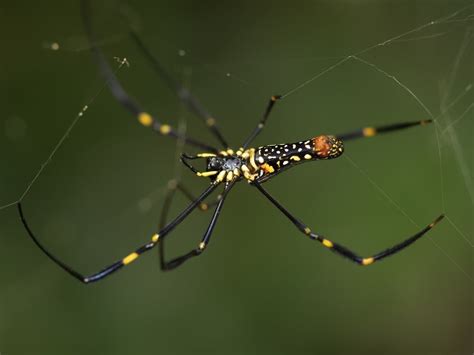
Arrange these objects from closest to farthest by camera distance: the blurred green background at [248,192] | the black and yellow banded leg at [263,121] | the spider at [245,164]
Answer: the spider at [245,164] → the black and yellow banded leg at [263,121] → the blurred green background at [248,192]

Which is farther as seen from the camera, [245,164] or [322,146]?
[245,164]

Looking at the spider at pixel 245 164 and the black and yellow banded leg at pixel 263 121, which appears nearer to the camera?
the spider at pixel 245 164

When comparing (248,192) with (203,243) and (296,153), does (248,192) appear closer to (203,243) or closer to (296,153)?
(203,243)

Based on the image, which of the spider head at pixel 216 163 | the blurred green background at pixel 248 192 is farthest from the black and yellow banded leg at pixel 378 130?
the blurred green background at pixel 248 192

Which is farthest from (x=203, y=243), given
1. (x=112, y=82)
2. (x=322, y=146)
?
(x=112, y=82)

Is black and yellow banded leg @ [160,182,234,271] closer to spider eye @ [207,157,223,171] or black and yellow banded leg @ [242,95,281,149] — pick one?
spider eye @ [207,157,223,171]

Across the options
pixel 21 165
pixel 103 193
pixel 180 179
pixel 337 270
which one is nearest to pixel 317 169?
pixel 337 270

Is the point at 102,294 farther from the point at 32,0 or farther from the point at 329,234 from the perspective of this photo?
the point at 32,0

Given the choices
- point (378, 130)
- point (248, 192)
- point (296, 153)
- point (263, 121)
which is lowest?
point (378, 130)

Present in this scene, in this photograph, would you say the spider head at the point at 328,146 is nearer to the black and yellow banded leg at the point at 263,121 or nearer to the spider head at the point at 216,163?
the black and yellow banded leg at the point at 263,121
